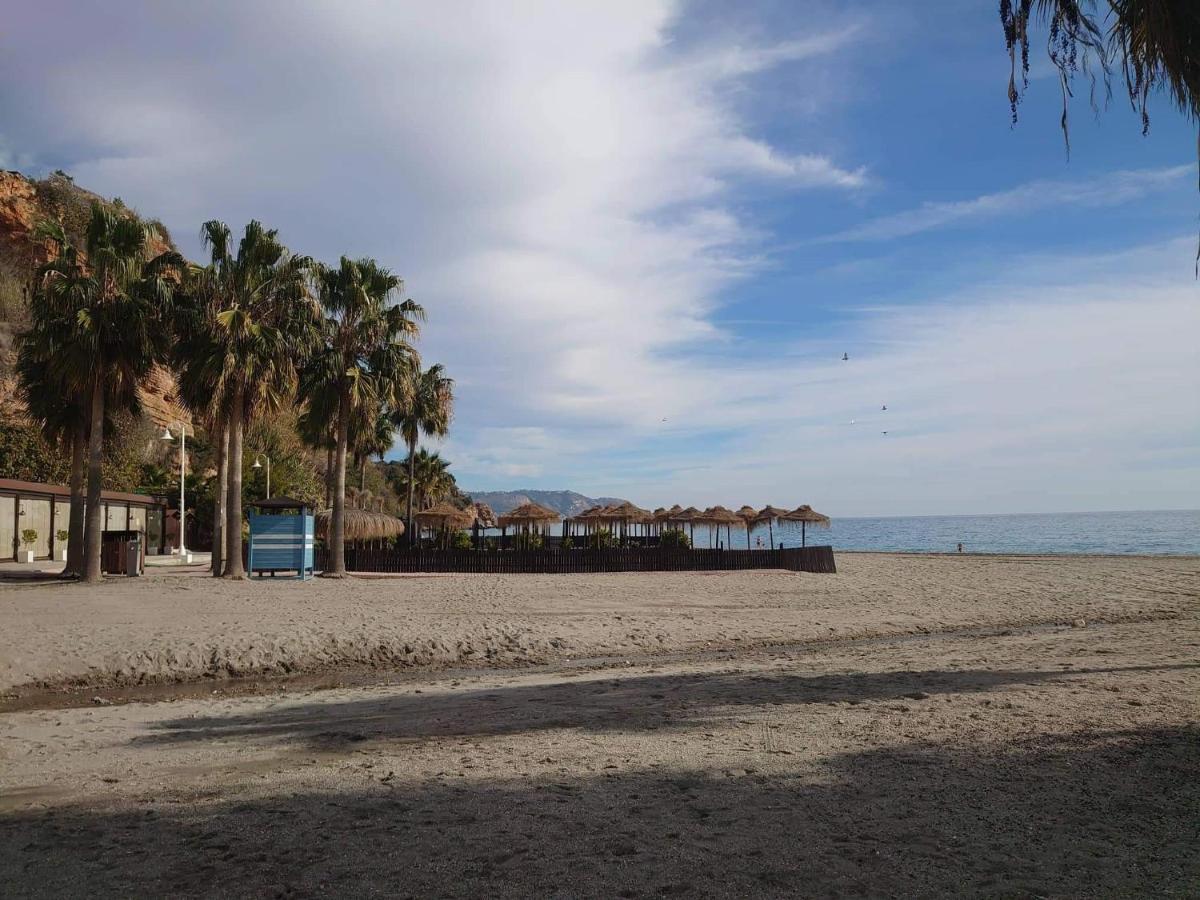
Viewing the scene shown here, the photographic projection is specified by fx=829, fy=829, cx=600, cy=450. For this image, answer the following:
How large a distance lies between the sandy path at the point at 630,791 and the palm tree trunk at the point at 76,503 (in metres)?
14.0

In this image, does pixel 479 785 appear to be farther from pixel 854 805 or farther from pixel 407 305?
pixel 407 305

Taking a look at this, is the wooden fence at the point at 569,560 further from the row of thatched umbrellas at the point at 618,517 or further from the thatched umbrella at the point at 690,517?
the thatched umbrella at the point at 690,517

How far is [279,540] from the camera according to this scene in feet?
73.4

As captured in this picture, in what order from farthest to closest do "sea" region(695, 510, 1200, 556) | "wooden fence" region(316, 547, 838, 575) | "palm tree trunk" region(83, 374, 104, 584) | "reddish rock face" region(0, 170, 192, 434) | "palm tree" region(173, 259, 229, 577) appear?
"sea" region(695, 510, 1200, 556), "reddish rock face" region(0, 170, 192, 434), "wooden fence" region(316, 547, 838, 575), "palm tree" region(173, 259, 229, 577), "palm tree trunk" region(83, 374, 104, 584)

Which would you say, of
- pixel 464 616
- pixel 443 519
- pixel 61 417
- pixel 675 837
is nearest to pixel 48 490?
pixel 61 417

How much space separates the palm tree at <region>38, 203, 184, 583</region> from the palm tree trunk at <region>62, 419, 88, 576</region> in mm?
1439

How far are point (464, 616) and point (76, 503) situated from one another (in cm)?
1221

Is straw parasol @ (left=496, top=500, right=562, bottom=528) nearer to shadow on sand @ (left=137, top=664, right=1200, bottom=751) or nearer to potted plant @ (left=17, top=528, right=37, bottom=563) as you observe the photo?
potted plant @ (left=17, top=528, right=37, bottom=563)

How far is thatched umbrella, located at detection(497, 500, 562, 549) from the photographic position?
3803 cm

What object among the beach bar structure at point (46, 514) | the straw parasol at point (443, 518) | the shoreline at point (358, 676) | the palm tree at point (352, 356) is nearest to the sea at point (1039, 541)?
the straw parasol at point (443, 518)

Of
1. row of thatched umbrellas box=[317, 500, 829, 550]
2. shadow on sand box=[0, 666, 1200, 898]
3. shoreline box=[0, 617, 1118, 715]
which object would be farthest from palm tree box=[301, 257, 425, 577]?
shadow on sand box=[0, 666, 1200, 898]

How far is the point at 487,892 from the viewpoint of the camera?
3.80m

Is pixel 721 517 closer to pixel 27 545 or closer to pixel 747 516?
pixel 747 516

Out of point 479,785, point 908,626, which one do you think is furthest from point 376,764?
point 908,626
